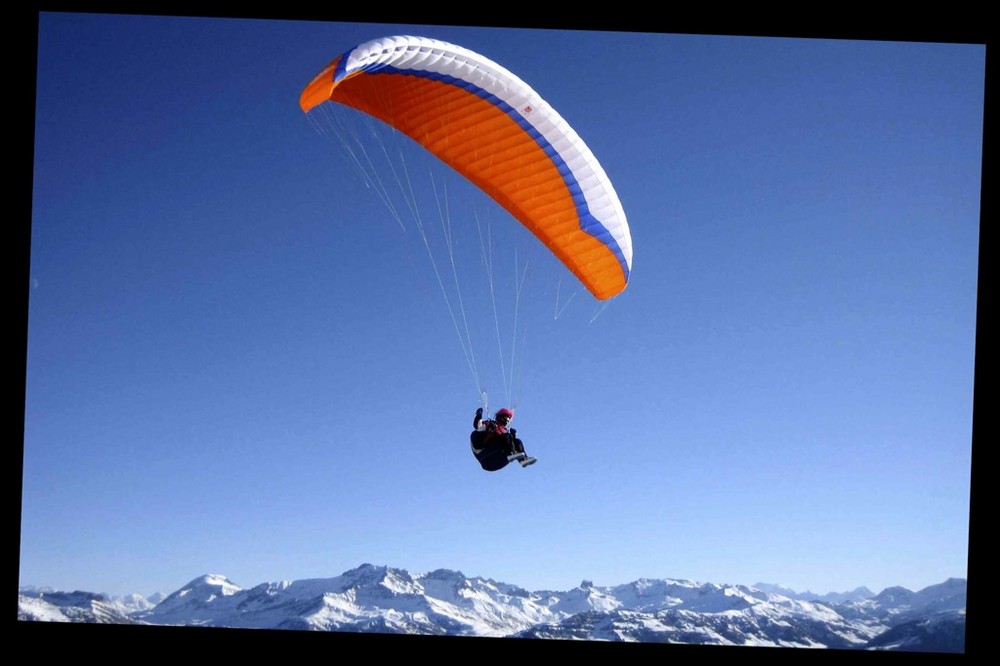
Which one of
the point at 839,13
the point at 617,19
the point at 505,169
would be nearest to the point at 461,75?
the point at 505,169

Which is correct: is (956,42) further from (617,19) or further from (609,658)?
(609,658)

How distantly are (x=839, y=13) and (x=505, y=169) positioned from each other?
13.3 feet

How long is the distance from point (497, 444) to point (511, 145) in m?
3.44

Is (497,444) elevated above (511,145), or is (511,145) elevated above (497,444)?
(511,145)

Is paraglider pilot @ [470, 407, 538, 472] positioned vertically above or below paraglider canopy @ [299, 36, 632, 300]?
below

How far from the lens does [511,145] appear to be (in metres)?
11.5

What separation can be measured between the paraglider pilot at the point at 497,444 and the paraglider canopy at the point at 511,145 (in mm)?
2368

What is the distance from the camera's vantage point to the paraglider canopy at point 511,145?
11.0 meters

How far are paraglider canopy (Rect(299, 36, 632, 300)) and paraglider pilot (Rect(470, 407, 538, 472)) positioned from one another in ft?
7.77

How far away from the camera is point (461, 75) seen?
10.8 m

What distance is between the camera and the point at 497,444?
1088 cm

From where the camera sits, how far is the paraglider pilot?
10.8m

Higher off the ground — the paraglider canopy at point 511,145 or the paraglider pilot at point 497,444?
the paraglider canopy at point 511,145

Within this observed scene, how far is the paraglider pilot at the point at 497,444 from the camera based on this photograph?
10.8 metres
